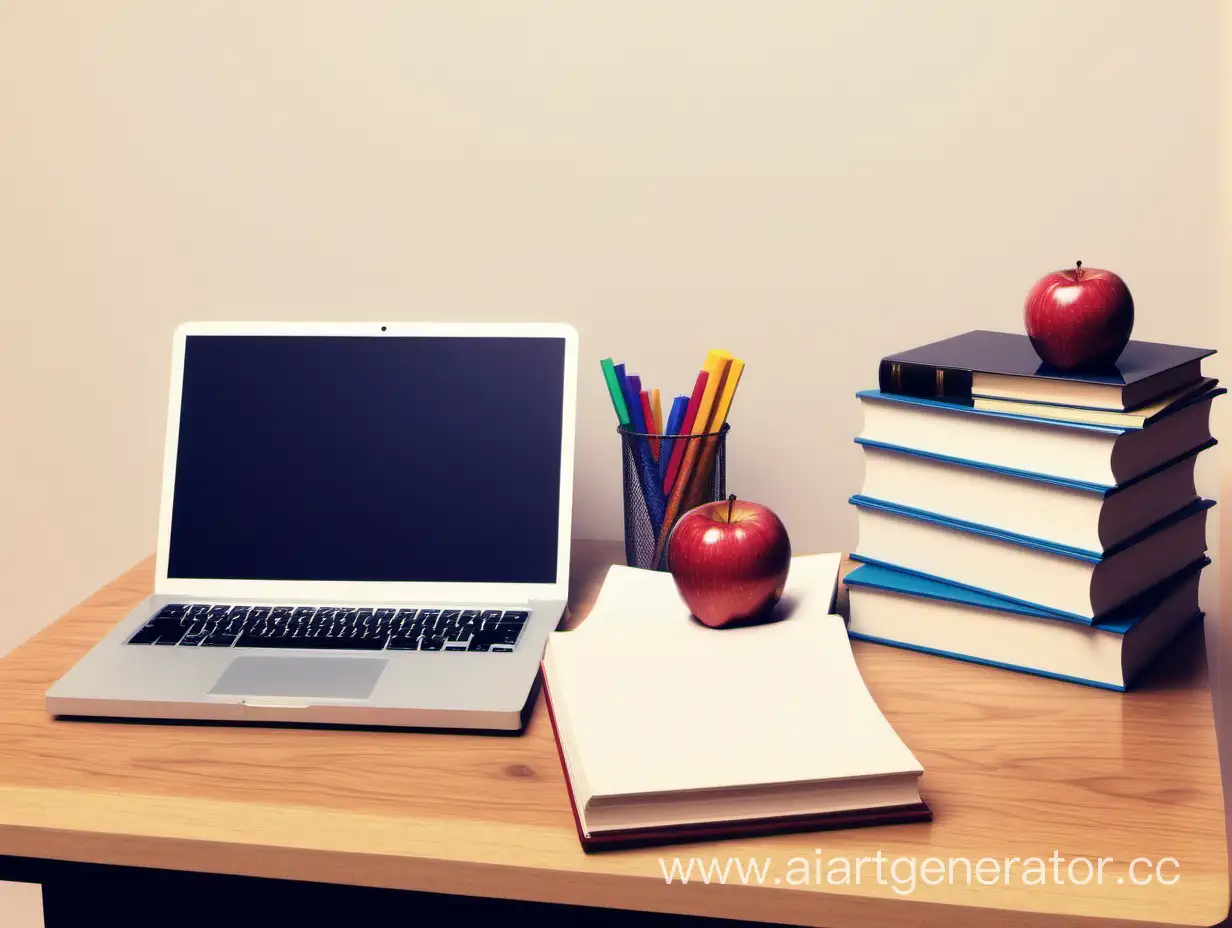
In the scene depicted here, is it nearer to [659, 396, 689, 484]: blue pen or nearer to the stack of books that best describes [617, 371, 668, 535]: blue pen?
[659, 396, 689, 484]: blue pen

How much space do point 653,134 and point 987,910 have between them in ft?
2.48

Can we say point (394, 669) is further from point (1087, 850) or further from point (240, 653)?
point (1087, 850)

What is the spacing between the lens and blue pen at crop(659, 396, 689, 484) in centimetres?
97

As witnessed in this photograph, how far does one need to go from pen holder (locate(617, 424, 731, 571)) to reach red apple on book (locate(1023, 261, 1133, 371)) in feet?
0.93

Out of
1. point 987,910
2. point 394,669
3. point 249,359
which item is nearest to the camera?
point 987,910

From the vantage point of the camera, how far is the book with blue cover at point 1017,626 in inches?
29.9

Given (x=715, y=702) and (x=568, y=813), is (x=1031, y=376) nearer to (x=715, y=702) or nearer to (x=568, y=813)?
(x=715, y=702)

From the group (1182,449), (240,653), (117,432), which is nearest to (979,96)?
(1182,449)

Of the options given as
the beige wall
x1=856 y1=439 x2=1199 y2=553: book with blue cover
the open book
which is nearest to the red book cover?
the open book

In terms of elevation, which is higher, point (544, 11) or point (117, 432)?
point (544, 11)

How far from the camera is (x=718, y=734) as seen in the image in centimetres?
64

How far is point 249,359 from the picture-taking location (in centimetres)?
99

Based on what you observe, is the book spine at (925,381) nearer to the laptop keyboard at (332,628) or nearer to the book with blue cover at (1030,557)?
the book with blue cover at (1030,557)

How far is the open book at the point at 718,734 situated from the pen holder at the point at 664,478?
17 centimetres
